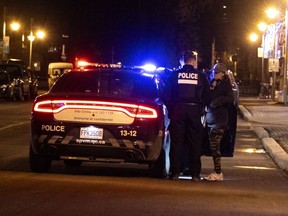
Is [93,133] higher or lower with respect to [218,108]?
lower

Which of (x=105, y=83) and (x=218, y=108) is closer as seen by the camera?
(x=218, y=108)

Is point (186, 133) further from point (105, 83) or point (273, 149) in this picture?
point (273, 149)

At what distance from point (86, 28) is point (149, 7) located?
3.89 meters

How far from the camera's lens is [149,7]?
3731cm

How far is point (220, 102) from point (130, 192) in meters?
2.28

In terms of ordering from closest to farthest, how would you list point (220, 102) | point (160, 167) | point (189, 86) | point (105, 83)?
1. point (189, 86)
2. point (220, 102)
3. point (160, 167)
4. point (105, 83)

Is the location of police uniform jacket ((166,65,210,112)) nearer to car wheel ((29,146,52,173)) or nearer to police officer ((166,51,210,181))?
police officer ((166,51,210,181))

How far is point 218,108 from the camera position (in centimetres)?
941

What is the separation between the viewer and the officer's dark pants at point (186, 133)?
9250 mm

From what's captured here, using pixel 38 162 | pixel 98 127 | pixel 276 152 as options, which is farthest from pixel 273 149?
pixel 38 162

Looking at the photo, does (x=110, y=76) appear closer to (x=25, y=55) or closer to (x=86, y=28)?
(x=86, y=28)

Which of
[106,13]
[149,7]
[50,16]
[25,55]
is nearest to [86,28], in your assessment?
[106,13]

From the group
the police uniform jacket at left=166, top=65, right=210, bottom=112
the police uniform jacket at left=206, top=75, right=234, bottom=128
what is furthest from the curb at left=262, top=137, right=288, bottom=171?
the police uniform jacket at left=166, top=65, right=210, bottom=112

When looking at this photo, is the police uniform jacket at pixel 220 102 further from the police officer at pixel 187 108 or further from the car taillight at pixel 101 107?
the car taillight at pixel 101 107
